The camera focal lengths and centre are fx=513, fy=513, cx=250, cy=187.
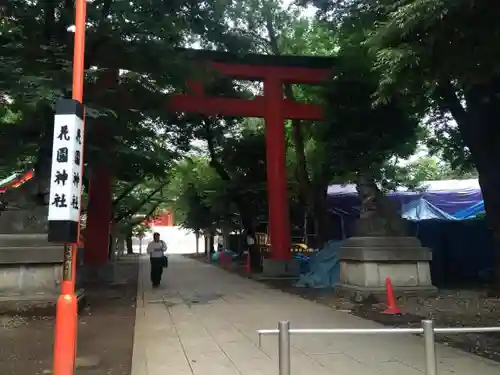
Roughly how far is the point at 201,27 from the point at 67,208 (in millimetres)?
9378

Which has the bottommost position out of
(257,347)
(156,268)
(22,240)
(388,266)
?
(257,347)

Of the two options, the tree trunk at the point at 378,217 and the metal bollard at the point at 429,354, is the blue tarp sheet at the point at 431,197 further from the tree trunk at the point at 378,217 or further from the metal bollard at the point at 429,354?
the metal bollard at the point at 429,354

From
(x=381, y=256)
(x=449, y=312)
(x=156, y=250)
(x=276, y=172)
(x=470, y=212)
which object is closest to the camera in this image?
(x=449, y=312)

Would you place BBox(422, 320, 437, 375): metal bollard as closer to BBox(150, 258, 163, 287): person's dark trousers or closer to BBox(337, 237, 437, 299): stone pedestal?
BBox(337, 237, 437, 299): stone pedestal

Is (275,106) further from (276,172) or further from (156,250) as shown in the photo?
(156,250)

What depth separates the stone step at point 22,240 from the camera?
10.1 metres

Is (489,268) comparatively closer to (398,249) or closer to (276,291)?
(398,249)

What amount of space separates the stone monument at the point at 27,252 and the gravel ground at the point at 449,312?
19.3 feet

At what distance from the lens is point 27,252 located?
32.8ft

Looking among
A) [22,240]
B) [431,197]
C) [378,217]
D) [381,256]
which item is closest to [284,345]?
[22,240]

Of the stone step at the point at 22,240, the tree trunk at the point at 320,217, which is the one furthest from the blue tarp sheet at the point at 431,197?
the stone step at the point at 22,240

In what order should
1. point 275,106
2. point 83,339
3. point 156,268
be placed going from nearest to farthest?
point 83,339, point 156,268, point 275,106

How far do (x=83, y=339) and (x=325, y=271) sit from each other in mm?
8888

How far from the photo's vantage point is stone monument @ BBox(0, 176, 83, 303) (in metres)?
9.94
